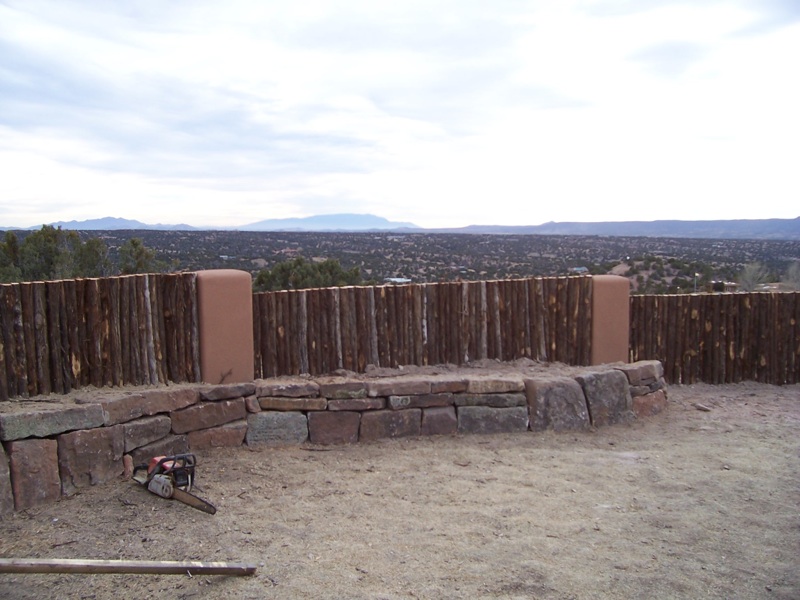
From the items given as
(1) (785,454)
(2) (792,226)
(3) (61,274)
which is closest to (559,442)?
(1) (785,454)

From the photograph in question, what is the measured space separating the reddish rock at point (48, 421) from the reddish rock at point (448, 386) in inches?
115

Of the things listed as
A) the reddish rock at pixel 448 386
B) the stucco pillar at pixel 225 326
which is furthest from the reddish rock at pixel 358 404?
the stucco pillar at pixel 225 326

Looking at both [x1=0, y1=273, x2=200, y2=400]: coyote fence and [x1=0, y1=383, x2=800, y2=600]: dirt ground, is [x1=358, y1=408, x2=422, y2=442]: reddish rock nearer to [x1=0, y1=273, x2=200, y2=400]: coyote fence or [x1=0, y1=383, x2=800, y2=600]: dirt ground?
[x1=0, y1=383, x2=800, y2=600]: dirt ground

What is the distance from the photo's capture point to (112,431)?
5.22m

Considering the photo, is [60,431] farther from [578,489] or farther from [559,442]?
[559,442]

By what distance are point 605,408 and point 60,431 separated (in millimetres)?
5026

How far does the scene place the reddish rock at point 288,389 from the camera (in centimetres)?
626

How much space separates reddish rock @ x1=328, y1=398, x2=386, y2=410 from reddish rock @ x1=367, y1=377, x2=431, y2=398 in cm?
6

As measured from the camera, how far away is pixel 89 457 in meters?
5.07

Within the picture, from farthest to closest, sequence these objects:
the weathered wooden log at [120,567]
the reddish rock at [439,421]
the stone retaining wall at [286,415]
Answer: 1. the reddish rock at [439,421]
2. the stone retaining wall at [286,415]
3. the weathered wooden log at [120,567]

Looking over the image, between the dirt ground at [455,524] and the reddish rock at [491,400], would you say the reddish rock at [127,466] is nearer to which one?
the dirt ground at [455,524]

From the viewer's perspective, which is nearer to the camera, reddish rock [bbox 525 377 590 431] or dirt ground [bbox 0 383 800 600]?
dirt ground [bbox 0 383 800 600]

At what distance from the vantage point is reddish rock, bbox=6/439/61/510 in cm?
468

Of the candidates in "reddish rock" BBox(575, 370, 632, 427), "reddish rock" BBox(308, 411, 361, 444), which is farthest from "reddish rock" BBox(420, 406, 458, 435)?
"reddish rock" BBox(575, 370, 632, 427)
